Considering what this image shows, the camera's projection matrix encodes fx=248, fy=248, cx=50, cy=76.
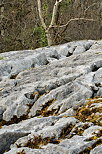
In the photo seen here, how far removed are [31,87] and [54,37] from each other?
44.2 feet

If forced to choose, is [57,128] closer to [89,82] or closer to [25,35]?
[89,82]

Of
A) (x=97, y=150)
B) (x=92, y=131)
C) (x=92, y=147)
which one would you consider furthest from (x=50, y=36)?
(x=97, y=150)

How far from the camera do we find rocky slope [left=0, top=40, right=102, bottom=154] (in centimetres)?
355

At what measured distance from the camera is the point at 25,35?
963 inches

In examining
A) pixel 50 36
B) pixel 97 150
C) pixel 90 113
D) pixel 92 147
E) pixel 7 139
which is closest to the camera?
pixel 97 150

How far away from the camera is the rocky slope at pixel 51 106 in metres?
3.55

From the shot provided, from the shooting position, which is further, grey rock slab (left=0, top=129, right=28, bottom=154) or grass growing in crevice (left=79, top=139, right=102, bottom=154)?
grey rock slab (left=0, top=129, right=28, bottom=154)

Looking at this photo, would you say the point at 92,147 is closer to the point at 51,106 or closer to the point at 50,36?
the point at 51,106

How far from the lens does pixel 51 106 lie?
17.4 ft

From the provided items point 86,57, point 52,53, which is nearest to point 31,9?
point 52,53

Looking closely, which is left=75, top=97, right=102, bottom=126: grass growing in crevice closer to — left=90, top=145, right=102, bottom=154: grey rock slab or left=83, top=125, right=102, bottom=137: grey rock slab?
left=83, top=125, right=102, bottom=137: grey rock slab

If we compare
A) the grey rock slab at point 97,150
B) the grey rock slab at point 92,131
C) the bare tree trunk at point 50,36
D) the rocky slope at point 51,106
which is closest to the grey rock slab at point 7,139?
the rocky slope at point 51,106

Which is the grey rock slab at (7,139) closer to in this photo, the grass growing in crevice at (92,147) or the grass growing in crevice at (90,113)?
the grass growing in crevice at (90,113)

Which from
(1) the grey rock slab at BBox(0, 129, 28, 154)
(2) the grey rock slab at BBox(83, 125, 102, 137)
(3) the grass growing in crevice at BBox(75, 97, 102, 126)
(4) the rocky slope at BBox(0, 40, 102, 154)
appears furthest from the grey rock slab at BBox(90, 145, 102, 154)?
(1) the grey rock slab at BBox(0, 129, 28, 154)
